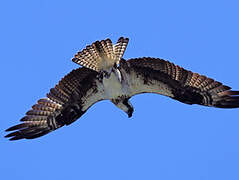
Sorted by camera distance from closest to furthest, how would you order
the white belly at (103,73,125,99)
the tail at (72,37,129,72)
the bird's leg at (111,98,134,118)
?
the tail at (72,37,129,72), the white belly at (103,73,125,99), the bird's leg at (111,98,134,118)

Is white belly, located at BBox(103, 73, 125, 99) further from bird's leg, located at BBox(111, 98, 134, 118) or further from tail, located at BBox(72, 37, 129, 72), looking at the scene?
tail, located at BBox(72, 37, 129, 72)

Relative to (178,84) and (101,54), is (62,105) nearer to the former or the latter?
(101,54)

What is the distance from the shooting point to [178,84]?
16.2 m

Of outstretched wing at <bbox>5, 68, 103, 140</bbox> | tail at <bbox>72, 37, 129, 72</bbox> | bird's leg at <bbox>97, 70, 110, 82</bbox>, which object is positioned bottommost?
outstretched wing at <bbox>5, 68, 103, 140</bbox>

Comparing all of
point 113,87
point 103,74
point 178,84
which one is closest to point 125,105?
point 113,87

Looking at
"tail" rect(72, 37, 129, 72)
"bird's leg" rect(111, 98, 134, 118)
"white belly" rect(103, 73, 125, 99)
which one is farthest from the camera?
"bird's leg" rect(111, 98, 134, 118)

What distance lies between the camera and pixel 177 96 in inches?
642

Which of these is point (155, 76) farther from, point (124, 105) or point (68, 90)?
point (68, 90)

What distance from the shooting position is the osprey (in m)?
16.1

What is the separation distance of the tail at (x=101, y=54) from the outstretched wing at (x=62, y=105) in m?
0.34

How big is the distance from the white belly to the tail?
376mm

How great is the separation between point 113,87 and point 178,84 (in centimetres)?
154

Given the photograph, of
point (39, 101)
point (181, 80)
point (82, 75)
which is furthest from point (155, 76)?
point (39, 101)

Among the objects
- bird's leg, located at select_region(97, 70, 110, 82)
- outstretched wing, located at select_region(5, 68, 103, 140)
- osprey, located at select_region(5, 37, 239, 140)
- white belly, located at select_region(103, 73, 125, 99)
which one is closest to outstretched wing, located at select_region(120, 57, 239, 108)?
osprey, located at select_region(5, 37, 239, 140)
